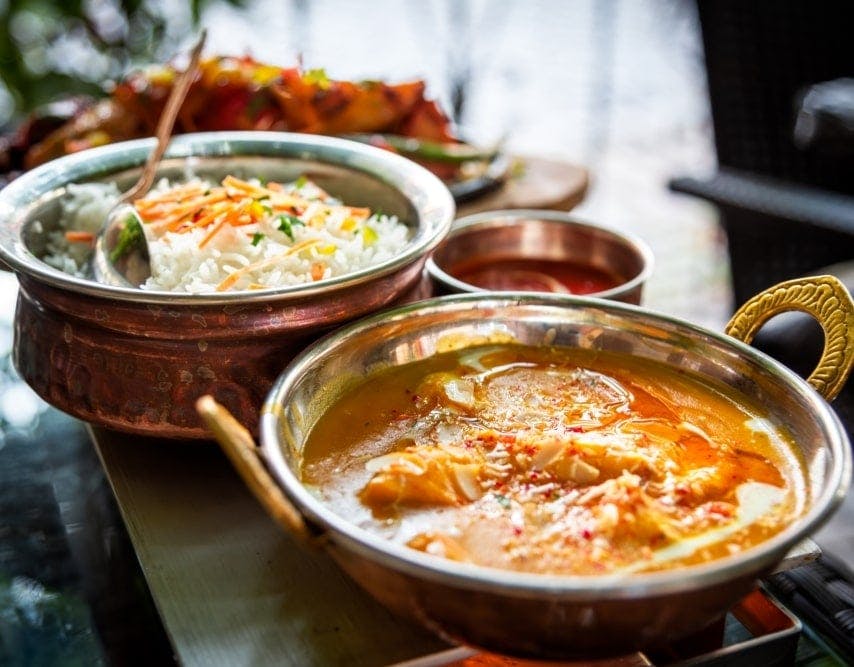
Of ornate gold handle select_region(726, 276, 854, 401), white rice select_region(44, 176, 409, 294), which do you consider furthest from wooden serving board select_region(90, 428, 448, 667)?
ornate gold handle select_region(726, 276, 854, 401)

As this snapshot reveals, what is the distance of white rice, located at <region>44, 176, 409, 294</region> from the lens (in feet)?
4.86

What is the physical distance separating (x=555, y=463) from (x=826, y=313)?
455 millimetres

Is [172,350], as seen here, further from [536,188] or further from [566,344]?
[536,188]

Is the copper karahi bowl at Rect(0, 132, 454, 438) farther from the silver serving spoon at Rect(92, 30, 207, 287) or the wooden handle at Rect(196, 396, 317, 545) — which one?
the wooden handle at Rect(196, 396, 317, 545)

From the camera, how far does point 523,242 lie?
210 cm

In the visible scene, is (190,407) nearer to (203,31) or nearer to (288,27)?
(203,31)

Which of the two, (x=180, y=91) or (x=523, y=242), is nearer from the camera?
(x=180, y=91)

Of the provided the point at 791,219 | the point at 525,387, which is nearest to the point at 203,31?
the point at 525,387

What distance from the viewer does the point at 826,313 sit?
1239 millimetres

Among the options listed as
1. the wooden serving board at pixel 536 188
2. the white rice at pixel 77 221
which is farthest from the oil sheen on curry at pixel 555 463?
the wooden serving board at pixel 536 188

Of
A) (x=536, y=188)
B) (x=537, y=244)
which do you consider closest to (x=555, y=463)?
(x=537, y=244)

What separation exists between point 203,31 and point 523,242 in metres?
0.84

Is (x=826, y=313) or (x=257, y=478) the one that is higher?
(x=826, y=313)

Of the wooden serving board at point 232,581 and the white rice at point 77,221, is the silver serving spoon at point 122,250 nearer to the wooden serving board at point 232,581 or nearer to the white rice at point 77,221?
the white rice at point 77,221
